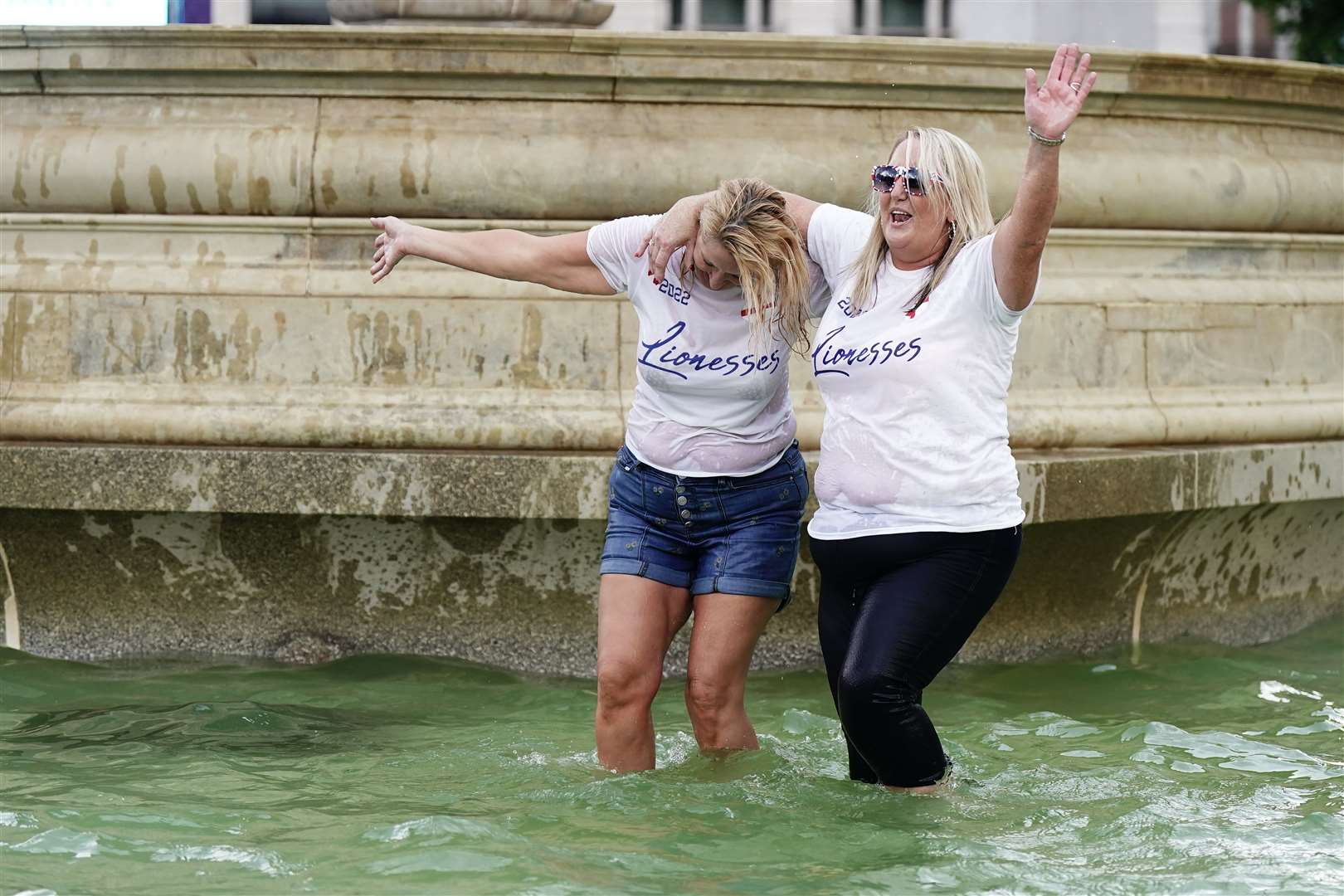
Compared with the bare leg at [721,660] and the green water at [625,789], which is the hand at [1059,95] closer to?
the bare leg at [721,660]

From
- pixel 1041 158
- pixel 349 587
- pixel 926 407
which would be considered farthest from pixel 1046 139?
pixel 349 587

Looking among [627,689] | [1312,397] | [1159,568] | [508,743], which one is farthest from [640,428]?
[1312,397]

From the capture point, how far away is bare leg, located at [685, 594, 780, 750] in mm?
4453

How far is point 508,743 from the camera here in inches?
200

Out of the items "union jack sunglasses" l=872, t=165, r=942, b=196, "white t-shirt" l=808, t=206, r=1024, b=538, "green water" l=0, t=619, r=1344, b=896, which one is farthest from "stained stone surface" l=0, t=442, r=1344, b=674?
"union jack sunglasses" l=872, t=165, r=942, b=196

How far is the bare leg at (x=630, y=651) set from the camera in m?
4.45

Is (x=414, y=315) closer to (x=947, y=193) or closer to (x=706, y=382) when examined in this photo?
(x=706, y=382)

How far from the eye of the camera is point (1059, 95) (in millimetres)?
3893

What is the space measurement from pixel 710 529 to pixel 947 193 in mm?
942

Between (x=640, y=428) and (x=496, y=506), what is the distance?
42.7 inches

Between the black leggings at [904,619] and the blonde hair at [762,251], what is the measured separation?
1.65 ft

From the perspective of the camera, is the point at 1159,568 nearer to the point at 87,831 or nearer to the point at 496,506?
the point at 496,506

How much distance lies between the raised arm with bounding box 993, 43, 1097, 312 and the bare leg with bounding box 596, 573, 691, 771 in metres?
1.15

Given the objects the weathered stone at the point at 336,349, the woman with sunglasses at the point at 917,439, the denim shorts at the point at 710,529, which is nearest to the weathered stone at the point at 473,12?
the weathered stone at the point at 336,349
